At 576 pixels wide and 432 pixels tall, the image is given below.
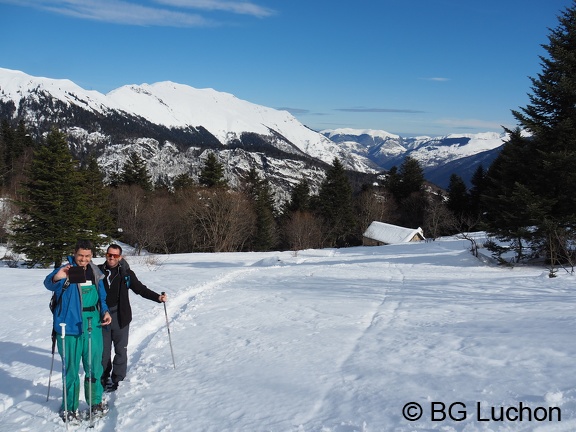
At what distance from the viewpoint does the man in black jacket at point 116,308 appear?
5305 mm

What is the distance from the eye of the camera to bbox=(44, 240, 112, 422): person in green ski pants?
4.52 metres

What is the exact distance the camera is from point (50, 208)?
81.0ft

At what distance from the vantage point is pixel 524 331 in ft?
21.5

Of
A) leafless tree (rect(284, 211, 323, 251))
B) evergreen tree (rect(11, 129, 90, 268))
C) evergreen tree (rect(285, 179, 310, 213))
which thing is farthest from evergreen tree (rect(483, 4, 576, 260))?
evergreen tree (rect(285, 179, 310, 213))

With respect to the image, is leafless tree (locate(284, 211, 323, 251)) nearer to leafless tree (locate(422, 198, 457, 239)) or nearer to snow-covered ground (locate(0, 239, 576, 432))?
leafless tree (locate(422, 198, 457, 239))

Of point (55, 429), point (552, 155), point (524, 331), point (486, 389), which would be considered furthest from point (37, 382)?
point (552, 155)

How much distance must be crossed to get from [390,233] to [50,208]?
34673 millimetres

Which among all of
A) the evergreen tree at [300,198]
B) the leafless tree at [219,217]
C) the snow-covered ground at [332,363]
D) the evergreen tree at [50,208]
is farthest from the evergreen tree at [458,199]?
the evergreen tree at [50,208]

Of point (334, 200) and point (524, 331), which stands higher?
point (334, 200)

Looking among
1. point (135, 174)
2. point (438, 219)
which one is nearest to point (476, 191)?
point (438, 219)

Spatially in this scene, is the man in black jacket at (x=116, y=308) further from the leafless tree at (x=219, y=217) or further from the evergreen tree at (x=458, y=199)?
the evergreen tree at (x=458, y=199)

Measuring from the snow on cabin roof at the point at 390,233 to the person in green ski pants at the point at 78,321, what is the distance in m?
42.7

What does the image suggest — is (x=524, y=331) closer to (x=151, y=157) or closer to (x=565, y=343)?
(x=565, y=343)

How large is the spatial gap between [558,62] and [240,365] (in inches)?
698
